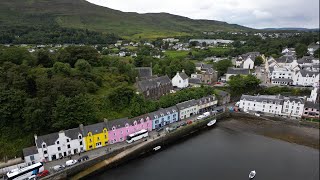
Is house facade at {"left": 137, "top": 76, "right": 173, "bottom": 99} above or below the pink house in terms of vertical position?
above

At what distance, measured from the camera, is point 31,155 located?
1853 cm

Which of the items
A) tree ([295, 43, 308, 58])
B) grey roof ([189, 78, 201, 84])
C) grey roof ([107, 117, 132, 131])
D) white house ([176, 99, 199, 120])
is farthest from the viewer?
tree ([295, 43, 308, 58])

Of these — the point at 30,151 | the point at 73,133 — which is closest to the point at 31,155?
the point at 30,151

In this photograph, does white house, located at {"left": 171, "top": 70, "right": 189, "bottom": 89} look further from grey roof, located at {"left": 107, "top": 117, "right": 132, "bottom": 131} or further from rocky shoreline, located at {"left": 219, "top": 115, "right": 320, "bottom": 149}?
grey roof, located at {"left": 107, "top": 117, "right": 132, "bottom": 131}

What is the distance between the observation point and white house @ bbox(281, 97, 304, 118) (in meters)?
28.2

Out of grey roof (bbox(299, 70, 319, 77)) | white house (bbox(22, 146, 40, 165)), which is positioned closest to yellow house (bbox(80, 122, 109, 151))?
white house (bbox(22, 146, 40, 165))

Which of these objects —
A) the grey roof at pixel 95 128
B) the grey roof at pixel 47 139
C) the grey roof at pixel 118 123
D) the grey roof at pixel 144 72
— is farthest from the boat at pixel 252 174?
the grey roof at pixel 144 72

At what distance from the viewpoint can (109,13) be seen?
432 feet

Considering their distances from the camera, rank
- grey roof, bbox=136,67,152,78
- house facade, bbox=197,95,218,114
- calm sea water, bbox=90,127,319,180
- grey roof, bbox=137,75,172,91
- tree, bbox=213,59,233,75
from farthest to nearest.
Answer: tree, bbox=213,59,233,75
grey roof, bbox=136,67,152,78
grey roof, bbox=137,75,172,91
house facade, bbox=197,95,218,114
calm sea water, bbox=90,127,319,180

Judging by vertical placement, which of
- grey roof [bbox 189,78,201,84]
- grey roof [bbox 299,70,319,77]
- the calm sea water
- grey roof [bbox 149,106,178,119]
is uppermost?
grey roof [bbox 299,70,319,77]

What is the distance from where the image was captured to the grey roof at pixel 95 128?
827 inches

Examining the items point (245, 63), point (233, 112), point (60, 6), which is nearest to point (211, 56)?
point (245, 63)

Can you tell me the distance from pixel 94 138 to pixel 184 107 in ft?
39.3

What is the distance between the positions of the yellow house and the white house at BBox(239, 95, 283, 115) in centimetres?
1971
